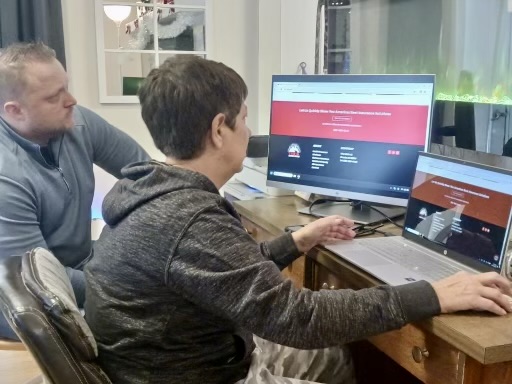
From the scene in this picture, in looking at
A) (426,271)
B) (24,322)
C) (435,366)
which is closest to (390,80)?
(426,271)

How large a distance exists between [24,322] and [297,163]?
1.10 metres

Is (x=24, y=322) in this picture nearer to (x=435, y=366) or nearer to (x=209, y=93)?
(x=209, y=93)

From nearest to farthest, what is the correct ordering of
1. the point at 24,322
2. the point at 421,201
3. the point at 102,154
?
the point at 24,322, the point at 421,201, the point at 102,154

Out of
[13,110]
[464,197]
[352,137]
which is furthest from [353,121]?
[13,110]

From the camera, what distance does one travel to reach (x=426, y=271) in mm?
1308

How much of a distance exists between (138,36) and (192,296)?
98.3 inches

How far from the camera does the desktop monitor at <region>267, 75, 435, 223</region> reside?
1692 millimetres

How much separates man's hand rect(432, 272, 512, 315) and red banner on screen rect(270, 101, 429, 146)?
2.05 feet

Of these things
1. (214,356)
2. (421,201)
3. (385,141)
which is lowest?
(214,356)

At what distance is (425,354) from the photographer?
1.13 metres

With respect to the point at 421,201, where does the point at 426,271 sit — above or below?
below

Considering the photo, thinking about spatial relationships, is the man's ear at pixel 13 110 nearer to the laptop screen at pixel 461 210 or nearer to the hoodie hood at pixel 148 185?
the hoodie hood at pixel 148 185

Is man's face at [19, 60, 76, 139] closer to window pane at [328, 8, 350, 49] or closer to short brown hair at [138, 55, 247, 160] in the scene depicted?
short brown hair at [138, 55, 247, 160]

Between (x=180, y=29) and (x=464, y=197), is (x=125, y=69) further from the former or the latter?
(x=464, y=197)
